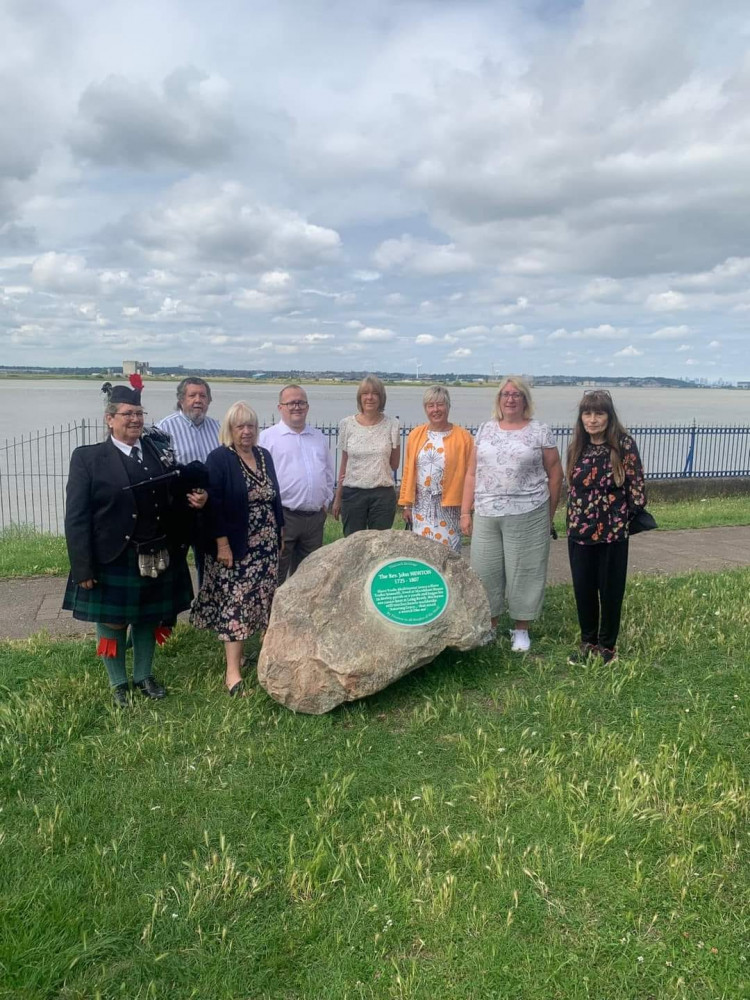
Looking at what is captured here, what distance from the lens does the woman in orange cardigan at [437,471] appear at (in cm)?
548

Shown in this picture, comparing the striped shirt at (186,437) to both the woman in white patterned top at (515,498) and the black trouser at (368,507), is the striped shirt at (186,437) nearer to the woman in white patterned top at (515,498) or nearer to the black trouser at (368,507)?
the black trouser at (368,507)

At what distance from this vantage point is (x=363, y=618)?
459 cm

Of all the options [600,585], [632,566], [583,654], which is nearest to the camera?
[600,585]

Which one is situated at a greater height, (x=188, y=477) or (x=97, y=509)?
(x=188, y=477)

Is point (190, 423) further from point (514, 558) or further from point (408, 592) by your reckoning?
point (514, 558)

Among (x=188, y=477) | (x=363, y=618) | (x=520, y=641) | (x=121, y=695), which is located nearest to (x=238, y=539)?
(x=188, y=477)

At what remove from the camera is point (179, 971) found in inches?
103

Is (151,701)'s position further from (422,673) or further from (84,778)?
(422,673)

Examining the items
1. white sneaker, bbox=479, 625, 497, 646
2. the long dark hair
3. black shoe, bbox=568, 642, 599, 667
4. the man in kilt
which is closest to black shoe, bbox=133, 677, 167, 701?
the man in kilt

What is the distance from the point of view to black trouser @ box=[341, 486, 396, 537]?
19.2 ft

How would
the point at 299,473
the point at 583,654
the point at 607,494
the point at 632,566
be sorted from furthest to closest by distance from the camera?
the point at 632,566 → the point at 299,473 → the point at 583,654 → the point at 607,494

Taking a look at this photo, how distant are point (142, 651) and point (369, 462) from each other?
2.11 meters

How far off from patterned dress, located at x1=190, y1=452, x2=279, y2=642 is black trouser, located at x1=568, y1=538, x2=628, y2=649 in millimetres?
1983

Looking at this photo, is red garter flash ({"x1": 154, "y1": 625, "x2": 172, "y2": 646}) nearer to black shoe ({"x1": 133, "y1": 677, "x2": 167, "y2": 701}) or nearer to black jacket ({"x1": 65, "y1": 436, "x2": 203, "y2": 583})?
black shoe ({"x1": 133, "y1": 677, "x2": 167, "y2": 701})
